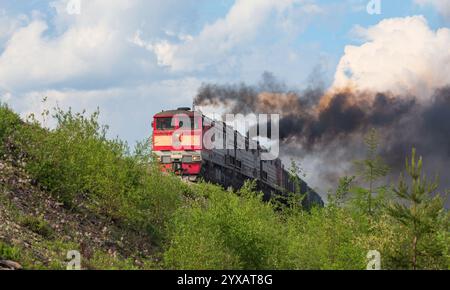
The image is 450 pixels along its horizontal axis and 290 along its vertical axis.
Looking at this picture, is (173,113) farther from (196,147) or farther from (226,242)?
(226,242)

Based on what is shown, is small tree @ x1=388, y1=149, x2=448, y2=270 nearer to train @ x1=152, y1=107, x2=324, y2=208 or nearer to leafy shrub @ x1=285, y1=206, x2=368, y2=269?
leafy shrub @ x1=285, y1=206, x2=368, y2=269

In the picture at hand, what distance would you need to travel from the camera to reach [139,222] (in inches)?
1102

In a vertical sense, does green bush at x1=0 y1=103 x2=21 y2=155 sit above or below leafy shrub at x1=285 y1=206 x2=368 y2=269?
above

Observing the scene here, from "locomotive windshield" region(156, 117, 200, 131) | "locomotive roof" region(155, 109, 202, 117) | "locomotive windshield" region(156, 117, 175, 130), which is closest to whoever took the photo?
"locomotive windshield" region(156, 117, 200, 131)

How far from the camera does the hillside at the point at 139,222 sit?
2098 cm

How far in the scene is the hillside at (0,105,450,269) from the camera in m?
21.0

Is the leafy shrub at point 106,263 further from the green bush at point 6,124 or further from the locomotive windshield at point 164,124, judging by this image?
the locomotive windshield at point 164,124

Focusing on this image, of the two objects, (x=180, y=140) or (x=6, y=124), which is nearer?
(x=6, y=124)

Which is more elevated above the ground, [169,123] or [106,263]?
[169,123]

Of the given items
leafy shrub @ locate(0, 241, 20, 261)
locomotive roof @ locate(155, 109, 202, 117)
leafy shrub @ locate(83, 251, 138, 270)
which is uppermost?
locomotive roof @ locate(155, 109, 202, 117)

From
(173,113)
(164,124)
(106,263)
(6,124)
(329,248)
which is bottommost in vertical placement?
(106,263)

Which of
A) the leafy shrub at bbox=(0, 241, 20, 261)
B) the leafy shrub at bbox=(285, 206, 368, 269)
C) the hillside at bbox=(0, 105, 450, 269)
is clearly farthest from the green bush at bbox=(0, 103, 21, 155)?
the leafy shrub at bbox=(285, 206, 368, 269)

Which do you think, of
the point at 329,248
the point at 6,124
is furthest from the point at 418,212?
the point at 6,124
